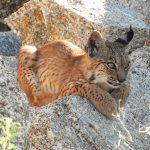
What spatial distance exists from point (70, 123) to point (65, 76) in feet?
5.93

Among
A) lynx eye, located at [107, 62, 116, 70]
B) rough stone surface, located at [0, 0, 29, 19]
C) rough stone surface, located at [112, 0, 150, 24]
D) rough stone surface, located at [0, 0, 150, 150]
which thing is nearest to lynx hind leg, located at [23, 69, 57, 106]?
rough stone surface, located at [0, 0, 150, 150]

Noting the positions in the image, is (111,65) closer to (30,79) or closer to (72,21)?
(30,79)

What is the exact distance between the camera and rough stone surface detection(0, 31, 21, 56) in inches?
355

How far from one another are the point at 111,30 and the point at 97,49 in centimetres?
189

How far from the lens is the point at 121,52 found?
286 inches

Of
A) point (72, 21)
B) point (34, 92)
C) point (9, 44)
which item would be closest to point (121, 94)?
point (34, 92)

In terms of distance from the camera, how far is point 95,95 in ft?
22.6

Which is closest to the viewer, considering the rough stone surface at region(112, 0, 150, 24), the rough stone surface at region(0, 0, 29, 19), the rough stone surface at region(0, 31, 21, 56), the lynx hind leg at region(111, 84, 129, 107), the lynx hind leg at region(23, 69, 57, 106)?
the lynx hind leg at region(111, 84, 129, 107)

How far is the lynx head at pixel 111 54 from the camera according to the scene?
7109 mm

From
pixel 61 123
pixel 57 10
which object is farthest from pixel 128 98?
pixel 57 10

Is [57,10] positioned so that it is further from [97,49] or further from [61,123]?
[61,123]

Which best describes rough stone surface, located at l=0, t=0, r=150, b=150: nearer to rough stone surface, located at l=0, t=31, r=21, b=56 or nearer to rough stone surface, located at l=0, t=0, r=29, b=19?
rough stone surface, located at l=0, t=31, r=21, b=56

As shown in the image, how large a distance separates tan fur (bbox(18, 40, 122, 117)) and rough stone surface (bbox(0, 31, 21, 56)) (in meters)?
0.70

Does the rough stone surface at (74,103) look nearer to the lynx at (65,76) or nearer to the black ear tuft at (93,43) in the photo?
the lynx at (65,76)
